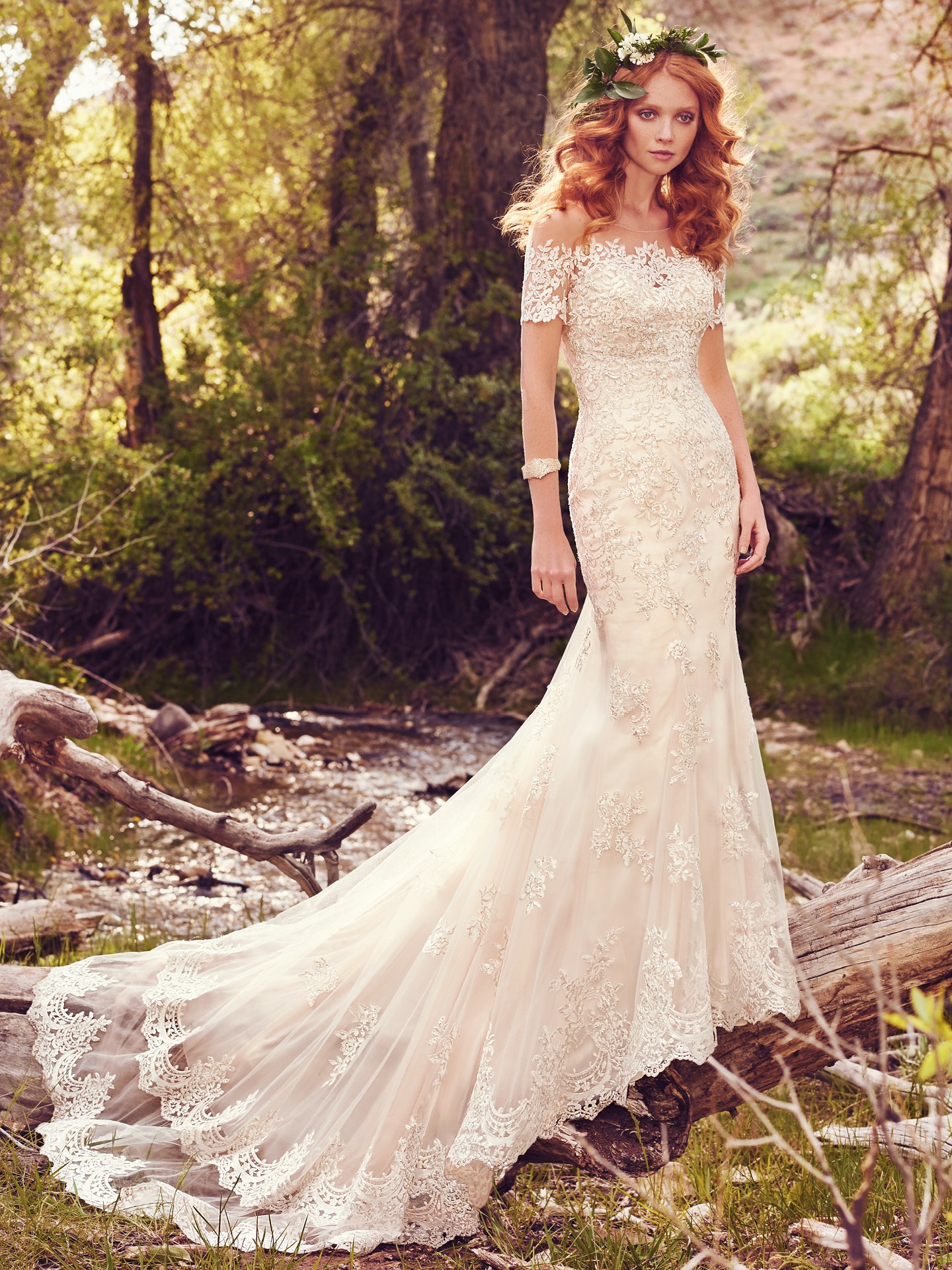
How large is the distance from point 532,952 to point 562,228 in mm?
1832

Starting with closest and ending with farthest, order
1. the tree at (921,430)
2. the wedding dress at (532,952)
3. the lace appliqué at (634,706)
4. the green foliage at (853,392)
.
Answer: the wedding dress at (532,952)
the lace appliqué at (634,706)
the tree at (921,430)
the green foliage at (853,392)

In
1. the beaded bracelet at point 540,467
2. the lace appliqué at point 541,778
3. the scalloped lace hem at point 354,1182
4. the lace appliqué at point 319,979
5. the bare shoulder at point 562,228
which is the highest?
the bare shoulder at point 562,228

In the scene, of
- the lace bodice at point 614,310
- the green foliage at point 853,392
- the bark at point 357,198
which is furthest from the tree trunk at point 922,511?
the lace bodice at point 614,310

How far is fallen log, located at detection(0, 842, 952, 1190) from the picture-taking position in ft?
8.76

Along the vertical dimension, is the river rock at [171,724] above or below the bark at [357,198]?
below

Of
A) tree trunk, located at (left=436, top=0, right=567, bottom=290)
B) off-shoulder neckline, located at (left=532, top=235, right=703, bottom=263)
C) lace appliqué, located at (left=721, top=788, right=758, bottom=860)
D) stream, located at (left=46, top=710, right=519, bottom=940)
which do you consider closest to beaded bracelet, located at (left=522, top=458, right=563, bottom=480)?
off-shoulder neckline, located at (left=532, top=235, right=703, bottom=263)

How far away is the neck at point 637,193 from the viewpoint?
10.3 feet

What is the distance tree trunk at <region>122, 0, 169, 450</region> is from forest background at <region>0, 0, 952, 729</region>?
0.03m

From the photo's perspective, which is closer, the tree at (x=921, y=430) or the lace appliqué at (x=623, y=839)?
the lace appliqué at (x=623, y=839)

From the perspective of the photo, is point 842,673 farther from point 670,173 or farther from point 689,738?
point 689,738

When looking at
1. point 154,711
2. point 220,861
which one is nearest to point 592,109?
point 220,861

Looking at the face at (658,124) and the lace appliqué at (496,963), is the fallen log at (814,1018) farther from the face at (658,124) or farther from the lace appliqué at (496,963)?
the face at (658,124)

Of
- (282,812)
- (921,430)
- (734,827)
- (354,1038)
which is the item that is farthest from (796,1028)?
(921,430)

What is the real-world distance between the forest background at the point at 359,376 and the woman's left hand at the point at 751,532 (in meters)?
4.87
